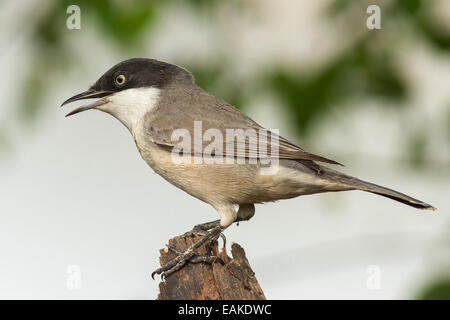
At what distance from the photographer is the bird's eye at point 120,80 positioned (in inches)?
185

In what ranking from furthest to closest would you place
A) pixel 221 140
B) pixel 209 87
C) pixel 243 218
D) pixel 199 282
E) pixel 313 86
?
pixel 243 218 → pixel 221 140 → pixel 199 282 → pixel 209 87 → pixel 313 86

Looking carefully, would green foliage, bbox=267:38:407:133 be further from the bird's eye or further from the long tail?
the bird's eye

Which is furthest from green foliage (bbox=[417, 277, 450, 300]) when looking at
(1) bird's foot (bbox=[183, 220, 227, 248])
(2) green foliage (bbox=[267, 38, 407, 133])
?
(1) bird's foot (bbox=[183, 220, 227, 248])

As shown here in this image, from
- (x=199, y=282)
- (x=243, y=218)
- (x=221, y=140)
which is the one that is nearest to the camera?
(x=199, y=282)

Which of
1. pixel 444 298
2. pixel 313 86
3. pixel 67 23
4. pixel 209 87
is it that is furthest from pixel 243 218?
pixel 444 298

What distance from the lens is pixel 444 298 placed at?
2375mm

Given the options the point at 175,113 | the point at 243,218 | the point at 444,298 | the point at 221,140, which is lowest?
the point at 444,298

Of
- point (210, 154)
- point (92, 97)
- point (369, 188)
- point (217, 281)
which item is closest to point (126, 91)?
point (92, 97)

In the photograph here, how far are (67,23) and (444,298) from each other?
2.50 meters

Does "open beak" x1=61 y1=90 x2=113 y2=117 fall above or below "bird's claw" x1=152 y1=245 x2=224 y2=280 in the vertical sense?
above

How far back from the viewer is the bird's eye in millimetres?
4688

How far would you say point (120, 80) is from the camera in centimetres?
470

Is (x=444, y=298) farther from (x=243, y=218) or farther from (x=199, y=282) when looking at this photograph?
(x=243, y=218)

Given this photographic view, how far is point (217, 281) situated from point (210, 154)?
976 millimetres
